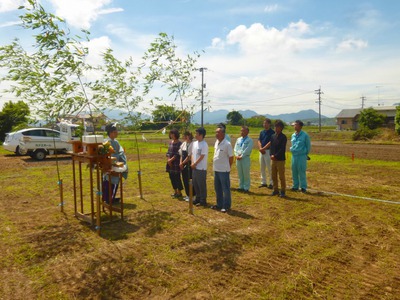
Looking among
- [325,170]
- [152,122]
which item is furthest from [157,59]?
[325,170]

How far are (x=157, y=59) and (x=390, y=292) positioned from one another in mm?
5741

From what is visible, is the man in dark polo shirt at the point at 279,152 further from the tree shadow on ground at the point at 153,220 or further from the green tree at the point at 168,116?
the tree shadow on ground at the point at 153,220

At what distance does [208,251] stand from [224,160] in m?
2.51

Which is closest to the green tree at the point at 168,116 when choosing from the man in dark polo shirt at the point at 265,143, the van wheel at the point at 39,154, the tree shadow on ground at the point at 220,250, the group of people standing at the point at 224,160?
the group of people standing at the point at 224,160

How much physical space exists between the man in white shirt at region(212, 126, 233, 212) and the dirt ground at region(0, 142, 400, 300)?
35 cm

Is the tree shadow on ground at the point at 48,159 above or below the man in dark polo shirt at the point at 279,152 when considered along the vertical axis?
below

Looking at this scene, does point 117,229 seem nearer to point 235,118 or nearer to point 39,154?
point 39,154

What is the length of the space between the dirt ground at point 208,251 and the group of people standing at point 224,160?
1.80 ft

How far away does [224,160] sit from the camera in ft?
22.7

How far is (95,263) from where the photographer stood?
14.7 feet

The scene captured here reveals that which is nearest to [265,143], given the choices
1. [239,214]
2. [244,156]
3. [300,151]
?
[244,156]

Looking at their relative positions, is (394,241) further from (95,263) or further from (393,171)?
(393,171)

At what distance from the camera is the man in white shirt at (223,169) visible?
689cm

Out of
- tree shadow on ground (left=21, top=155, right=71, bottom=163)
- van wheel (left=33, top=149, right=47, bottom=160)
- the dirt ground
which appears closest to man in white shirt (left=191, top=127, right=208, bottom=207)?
the dirt ground
